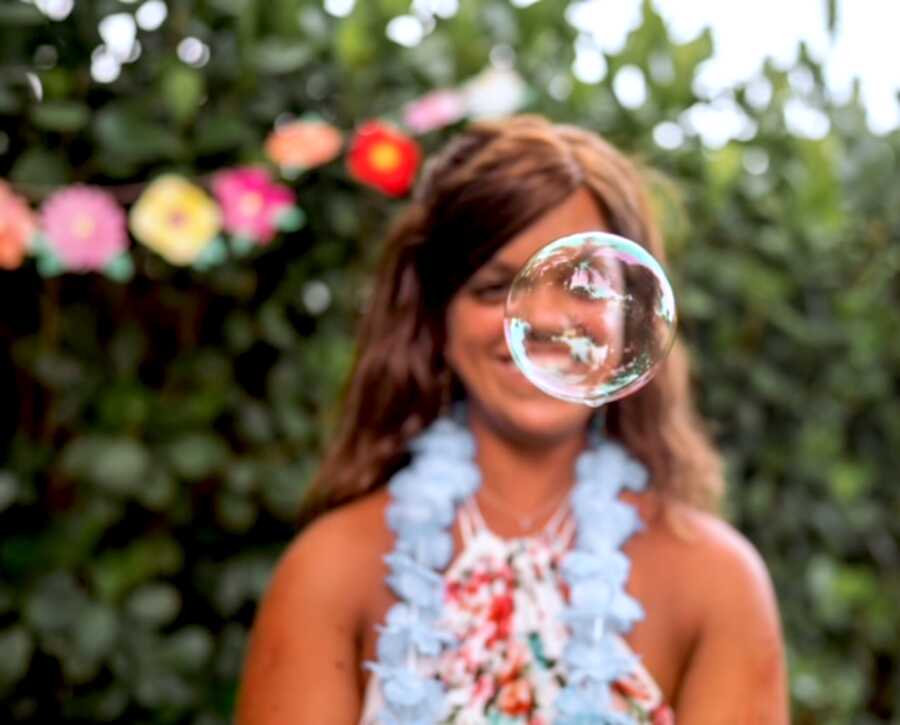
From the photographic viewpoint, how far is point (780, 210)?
2.74 m

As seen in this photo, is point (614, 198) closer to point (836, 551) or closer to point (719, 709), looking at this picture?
point (719, 709)

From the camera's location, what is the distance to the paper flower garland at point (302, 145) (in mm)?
2084

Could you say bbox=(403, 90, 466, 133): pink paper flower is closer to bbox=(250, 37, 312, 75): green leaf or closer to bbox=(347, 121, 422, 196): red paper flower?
bbox=(347, 121, 422, 196): red paper flower

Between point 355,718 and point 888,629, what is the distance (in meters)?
1.71

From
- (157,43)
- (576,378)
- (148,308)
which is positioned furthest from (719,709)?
(157,43)

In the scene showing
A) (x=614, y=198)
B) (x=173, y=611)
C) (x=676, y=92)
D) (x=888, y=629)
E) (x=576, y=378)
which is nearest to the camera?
(x=576, y=378)

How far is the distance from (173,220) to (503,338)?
63 cm

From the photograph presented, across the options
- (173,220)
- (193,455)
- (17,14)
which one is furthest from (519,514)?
(17,14)

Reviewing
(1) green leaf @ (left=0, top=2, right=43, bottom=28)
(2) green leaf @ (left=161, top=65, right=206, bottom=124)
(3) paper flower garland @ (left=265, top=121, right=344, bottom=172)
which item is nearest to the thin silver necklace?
(3) paper flower garland @ (left=265, top=121, right=344, bottom=172)

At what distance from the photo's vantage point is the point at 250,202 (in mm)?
2057

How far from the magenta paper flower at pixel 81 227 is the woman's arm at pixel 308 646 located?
583 millimetres

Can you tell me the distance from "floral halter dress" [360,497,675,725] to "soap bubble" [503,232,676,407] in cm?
25

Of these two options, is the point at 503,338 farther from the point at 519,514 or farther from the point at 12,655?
the point at 12,655

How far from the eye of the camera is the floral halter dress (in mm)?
1564
